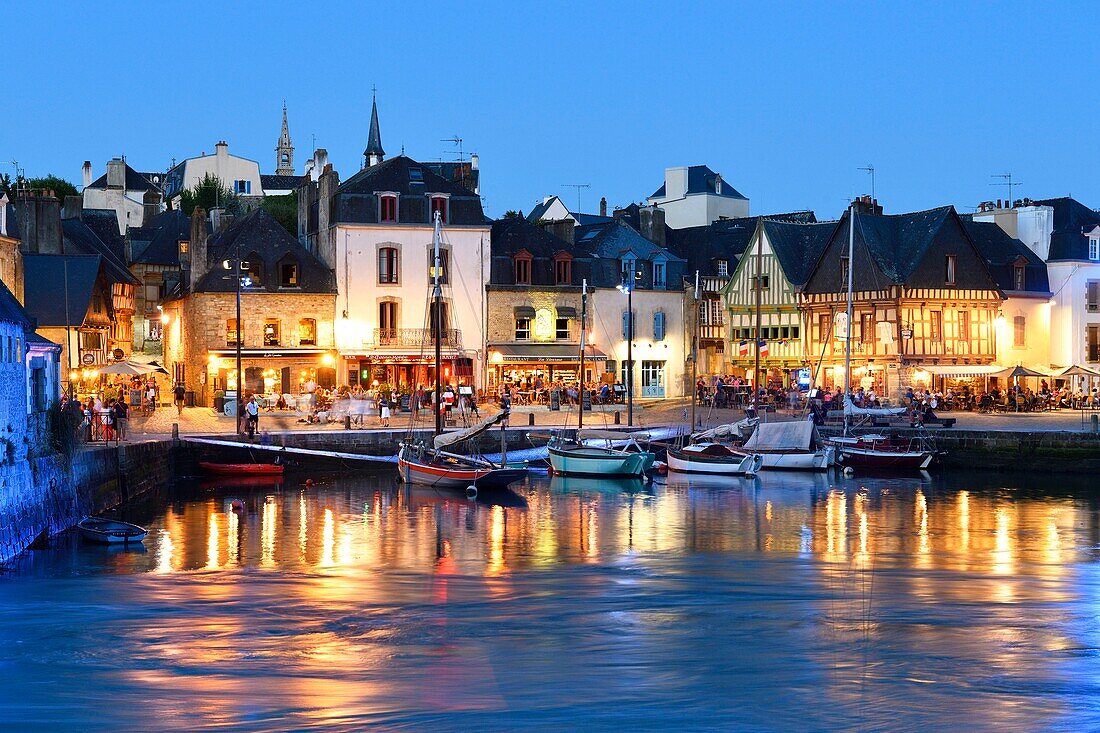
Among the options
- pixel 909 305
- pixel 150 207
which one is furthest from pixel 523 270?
pixel 150 207

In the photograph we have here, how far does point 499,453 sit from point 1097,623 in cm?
2782

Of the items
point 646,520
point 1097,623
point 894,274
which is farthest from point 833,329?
point 1097,623

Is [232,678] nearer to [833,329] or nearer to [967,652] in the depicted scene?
[967,652]

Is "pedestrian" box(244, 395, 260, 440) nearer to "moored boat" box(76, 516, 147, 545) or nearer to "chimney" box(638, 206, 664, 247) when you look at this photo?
"moored boat" box(76, 516, 147, 545)

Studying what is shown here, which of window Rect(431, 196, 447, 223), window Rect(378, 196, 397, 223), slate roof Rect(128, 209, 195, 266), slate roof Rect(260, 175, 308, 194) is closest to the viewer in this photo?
window Rect(378, 196, 397, 223)

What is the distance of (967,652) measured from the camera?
812 inches

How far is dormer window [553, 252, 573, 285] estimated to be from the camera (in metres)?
59.3

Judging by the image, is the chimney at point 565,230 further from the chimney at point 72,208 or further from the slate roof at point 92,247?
the chimney at point 72,208

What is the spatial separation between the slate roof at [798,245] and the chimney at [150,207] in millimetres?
36918

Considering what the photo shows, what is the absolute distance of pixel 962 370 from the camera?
183 feet

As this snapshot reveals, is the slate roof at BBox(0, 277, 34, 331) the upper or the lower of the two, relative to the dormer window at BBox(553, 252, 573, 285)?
lower

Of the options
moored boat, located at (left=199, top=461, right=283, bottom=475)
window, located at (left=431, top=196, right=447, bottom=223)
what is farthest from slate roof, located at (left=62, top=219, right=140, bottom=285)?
moored boat, located at (left=199, top=461, right=283, bottom=475)

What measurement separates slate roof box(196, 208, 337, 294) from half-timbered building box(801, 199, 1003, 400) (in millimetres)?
20120

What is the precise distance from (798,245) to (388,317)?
20057mm
